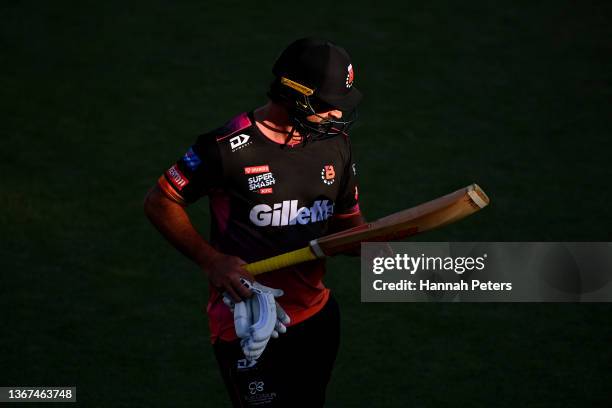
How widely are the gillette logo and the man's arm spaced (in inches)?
10.5

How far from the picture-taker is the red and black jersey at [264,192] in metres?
5.11

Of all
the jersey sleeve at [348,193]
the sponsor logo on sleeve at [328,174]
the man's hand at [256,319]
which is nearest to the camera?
the man's hand at [256,319]

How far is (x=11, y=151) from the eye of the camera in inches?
386

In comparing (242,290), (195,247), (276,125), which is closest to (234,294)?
(242,290)

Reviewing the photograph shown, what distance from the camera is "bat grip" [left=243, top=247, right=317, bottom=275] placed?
5.15 meters

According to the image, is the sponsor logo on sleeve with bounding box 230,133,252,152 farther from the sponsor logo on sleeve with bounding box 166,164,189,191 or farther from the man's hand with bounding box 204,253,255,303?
the man's hand with bounding box 204,253,255,303

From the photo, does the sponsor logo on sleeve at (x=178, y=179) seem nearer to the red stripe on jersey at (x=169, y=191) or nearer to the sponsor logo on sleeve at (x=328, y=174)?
the red stripe on jersey at (x=169, y=191)

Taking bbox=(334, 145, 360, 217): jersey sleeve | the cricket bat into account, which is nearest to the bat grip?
the cricket bat

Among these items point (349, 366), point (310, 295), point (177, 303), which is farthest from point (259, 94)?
point (310, 295)

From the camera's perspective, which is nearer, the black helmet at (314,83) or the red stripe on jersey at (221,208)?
the black helmet at (314,83)

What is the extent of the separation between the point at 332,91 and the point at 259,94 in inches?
235

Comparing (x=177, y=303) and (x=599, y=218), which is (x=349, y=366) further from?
(x=599, y=218)

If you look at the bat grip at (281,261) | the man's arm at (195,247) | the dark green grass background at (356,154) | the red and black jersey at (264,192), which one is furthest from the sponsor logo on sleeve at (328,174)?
the dark green grass background at (356,154)

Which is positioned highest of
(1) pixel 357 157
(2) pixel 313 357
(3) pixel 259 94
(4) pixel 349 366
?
(3) pixel 259 94
